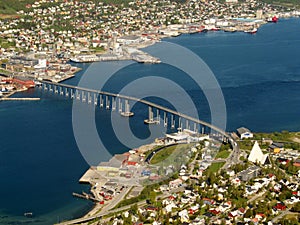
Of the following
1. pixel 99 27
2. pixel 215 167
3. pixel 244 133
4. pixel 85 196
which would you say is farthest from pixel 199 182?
pixel 99 27

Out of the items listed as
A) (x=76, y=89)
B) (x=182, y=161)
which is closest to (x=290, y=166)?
(x=182, y=161)

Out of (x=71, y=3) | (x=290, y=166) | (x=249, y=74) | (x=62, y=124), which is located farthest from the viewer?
(x=71, y=3)

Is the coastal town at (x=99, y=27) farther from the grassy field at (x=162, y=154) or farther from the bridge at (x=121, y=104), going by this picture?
the grassy field at (x=162, y=154)

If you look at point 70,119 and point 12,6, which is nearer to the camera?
point 70,119

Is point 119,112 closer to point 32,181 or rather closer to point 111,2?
point 32,181

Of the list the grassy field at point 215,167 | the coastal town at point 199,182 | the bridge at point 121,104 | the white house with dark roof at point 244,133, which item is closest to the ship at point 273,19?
the bridge at point 121,104

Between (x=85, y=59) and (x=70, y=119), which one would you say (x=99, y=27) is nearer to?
(x=85, y=59)
